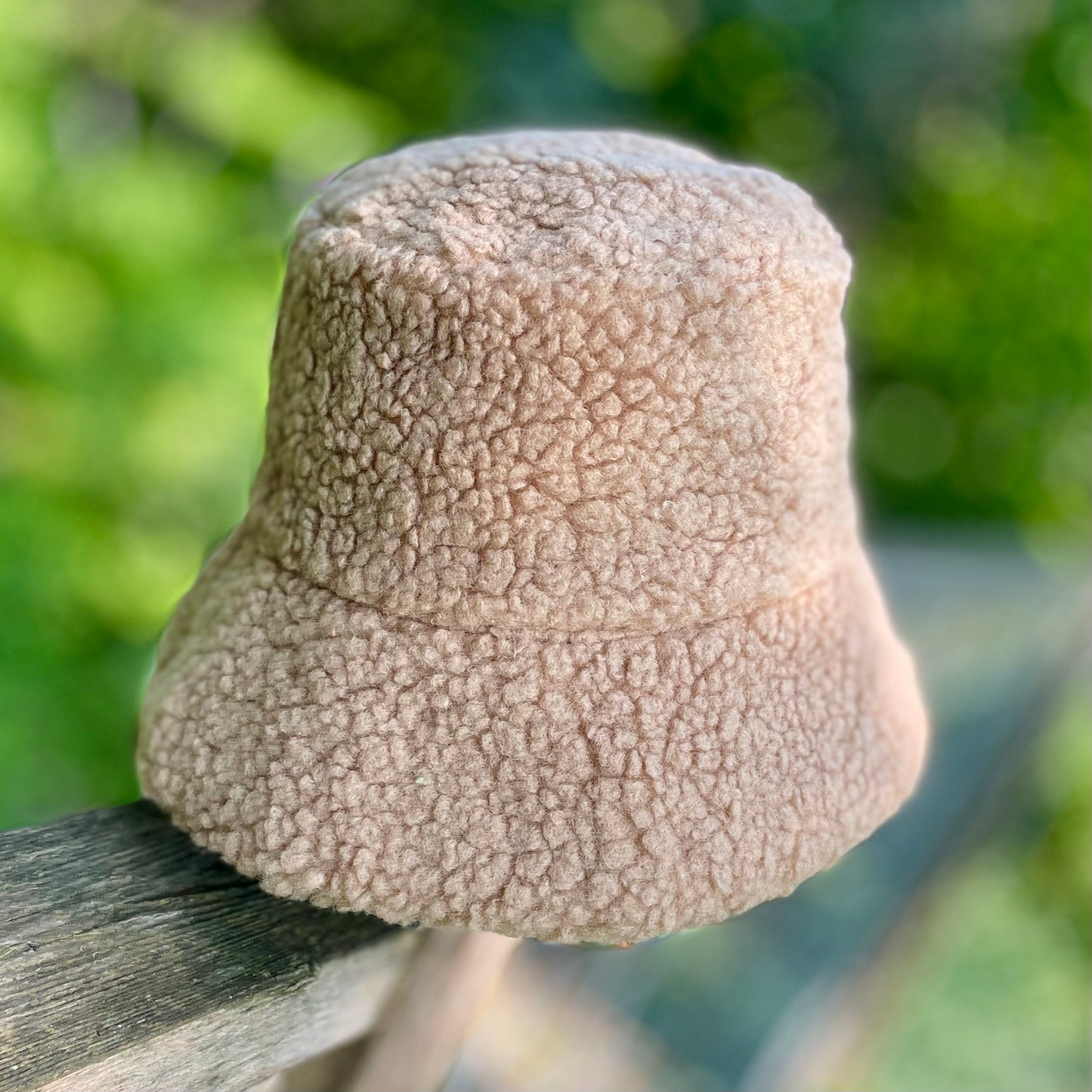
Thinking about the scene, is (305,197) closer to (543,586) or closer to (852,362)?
→ (852,362)

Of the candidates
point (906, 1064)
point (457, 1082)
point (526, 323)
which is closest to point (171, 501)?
point (457, 1082)

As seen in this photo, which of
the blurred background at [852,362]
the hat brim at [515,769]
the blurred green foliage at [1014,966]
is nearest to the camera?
the hat brim at [515,769]

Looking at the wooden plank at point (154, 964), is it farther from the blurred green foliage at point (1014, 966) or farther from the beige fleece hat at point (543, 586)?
the blurred green foliage at point (1014, 966)

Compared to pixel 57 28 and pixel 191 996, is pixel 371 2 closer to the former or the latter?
pixel 57 28

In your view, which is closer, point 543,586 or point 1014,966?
point 543,586

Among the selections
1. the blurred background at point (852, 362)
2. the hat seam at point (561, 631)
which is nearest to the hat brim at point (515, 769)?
the hat seam at point (561, 631)

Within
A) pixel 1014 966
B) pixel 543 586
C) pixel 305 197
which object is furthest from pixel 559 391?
pixel 1014 966

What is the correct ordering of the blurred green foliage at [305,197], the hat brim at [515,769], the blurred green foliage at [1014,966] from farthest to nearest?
the blurred green foliage at [1014,966], the blurred green foliage at [305,197], the hat brim at [515,769]
